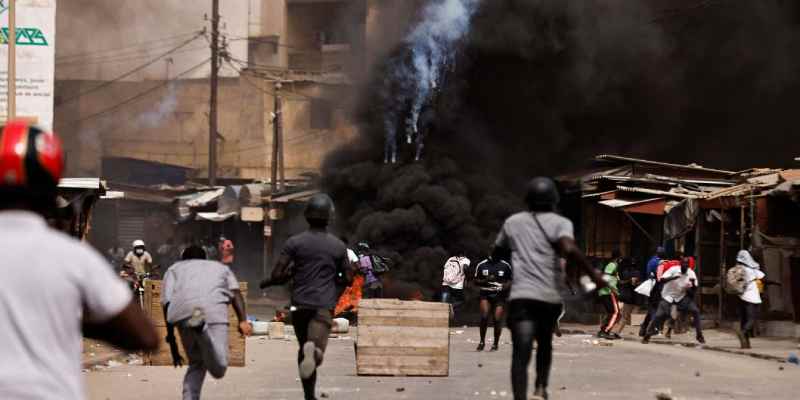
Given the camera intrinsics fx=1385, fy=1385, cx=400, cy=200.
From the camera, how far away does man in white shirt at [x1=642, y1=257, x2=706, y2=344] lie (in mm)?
→ 21812

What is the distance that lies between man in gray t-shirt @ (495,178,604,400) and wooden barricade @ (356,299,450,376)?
4.51 meters

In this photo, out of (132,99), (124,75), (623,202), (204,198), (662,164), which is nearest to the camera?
(623,202)

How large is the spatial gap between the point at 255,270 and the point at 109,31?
52.9 feet

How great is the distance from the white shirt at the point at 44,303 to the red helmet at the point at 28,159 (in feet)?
0.33

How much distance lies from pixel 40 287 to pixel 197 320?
607 cm

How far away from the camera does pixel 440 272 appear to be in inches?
1156

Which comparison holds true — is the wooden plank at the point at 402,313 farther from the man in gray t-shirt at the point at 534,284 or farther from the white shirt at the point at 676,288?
the white shirt at the point at 676,288

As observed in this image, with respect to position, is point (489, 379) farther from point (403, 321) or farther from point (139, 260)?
point (139, 260)

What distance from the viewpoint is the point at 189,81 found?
192 ft

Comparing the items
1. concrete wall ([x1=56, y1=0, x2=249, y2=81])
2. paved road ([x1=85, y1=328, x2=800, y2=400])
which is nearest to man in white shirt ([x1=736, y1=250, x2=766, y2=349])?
paved road ([x1=85, y1=328, x2=800, y2=400])

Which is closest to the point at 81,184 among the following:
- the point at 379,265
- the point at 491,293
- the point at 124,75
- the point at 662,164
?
the point at 491,293

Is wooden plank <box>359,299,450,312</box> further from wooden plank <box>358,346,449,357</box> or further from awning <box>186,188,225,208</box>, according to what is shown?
awning <box>186,188,225,208</box>

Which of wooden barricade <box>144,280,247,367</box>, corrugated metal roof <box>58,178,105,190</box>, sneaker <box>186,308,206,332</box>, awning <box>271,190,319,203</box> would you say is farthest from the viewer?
awning <box>271,190,319,203</box>

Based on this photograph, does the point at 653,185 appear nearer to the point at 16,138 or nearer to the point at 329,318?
the point at 329,318
